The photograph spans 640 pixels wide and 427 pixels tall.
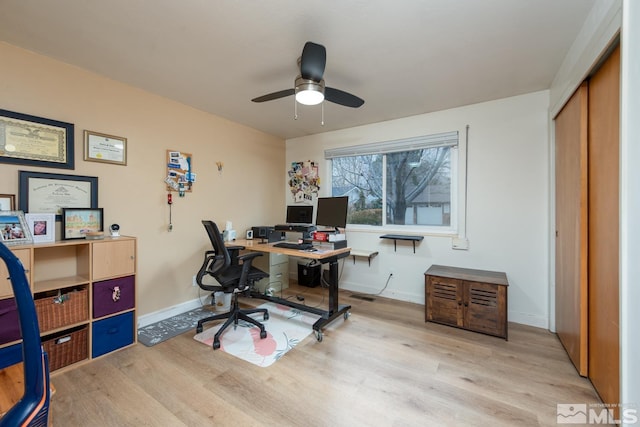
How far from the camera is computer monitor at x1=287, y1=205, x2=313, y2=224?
12.6 ft

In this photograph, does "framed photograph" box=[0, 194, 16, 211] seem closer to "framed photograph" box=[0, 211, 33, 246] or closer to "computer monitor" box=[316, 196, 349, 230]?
"framed photograph" box=[0, 211, 33, 246]

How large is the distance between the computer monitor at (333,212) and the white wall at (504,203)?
1.03 metres

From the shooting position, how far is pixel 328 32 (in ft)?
6.12

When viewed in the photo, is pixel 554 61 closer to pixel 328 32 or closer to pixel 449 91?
pixel 449 91

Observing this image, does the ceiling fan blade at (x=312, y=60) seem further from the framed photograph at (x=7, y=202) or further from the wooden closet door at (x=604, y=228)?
the framed photograph at (x=7, y=202)

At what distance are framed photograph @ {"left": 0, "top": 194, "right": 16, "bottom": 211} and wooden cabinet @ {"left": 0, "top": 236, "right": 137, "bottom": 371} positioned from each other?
359 millimetres

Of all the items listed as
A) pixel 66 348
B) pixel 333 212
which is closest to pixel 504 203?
pixel 333 212

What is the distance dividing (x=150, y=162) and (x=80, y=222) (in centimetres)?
84

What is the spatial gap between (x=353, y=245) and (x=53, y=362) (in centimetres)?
318

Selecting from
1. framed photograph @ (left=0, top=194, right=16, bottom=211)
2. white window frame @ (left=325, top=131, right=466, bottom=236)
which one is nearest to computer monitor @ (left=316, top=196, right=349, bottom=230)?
white window frame @ (left=325, top=131, right=466, bottom=236)

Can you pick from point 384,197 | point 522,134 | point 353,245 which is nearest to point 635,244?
point 522,134

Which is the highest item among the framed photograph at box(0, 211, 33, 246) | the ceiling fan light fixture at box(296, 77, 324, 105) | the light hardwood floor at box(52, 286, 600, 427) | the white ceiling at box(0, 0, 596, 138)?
the white ceiling at box(0, 0, 596, 138)

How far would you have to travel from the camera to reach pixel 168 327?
2717 millimetres

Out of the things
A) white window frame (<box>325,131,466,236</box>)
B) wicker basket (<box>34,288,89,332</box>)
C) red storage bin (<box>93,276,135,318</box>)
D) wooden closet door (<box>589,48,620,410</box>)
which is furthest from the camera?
white window frame (<box>325,131,466,236</box>)
